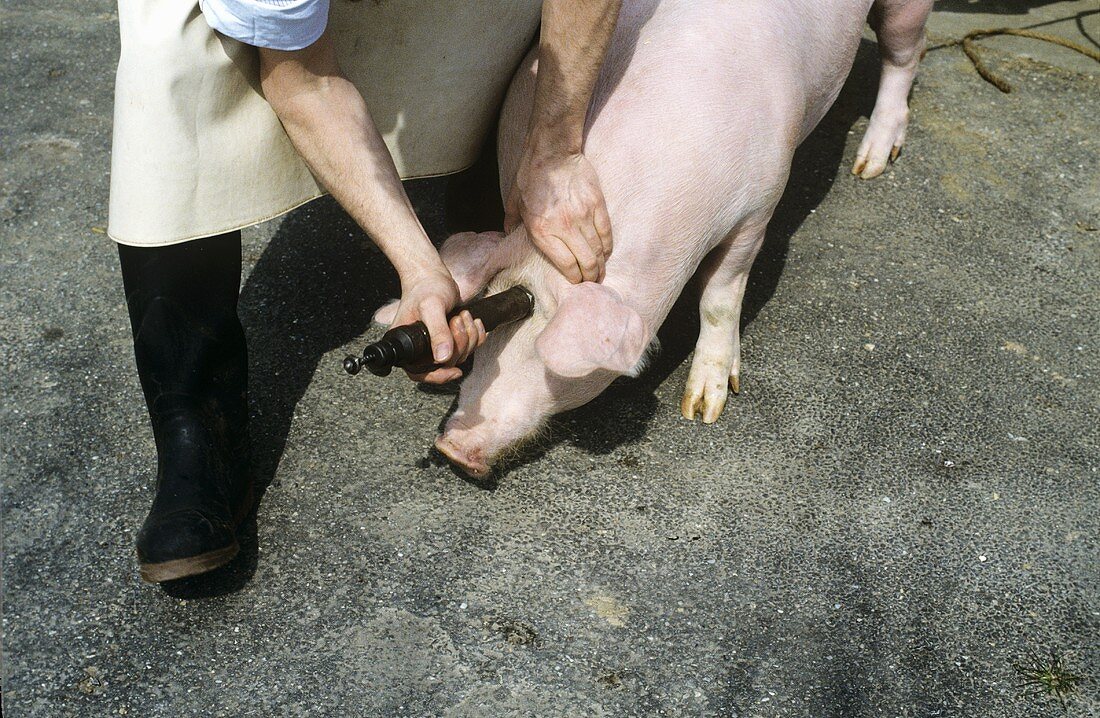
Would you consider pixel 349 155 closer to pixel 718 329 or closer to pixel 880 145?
pixel 718 329

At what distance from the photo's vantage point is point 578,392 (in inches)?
92.3

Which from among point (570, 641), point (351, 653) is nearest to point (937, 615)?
point (570, 641)

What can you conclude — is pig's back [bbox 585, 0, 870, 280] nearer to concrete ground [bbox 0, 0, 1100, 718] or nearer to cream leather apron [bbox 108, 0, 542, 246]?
cream leather apron [bbox 108, 0, 542, 246]

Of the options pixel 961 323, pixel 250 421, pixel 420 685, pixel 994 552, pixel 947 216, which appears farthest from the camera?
pixel 947 216

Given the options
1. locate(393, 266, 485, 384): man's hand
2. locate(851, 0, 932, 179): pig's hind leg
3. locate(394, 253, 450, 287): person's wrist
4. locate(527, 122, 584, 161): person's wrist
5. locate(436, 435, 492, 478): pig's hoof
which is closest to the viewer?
locate(393, 266, 485, 384): man's hand

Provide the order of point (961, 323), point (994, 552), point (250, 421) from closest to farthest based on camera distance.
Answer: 1. point (994, 552)
2. point (250, 421)
3. point (961, 323)

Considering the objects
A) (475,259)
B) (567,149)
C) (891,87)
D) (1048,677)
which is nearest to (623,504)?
(475,259)

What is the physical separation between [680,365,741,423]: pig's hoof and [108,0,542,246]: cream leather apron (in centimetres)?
82

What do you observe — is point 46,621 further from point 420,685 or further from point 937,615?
point 937,615

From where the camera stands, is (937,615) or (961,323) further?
(961,323)

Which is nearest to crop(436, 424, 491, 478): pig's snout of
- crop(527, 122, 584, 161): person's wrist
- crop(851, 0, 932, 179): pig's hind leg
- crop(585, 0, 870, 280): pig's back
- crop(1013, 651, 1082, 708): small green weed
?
crop(585, 0, 870, 280): pig's back

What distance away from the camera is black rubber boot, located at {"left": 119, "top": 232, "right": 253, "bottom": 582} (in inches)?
81.4

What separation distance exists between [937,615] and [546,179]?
1.21 m

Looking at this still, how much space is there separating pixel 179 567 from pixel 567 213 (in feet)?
3.37
